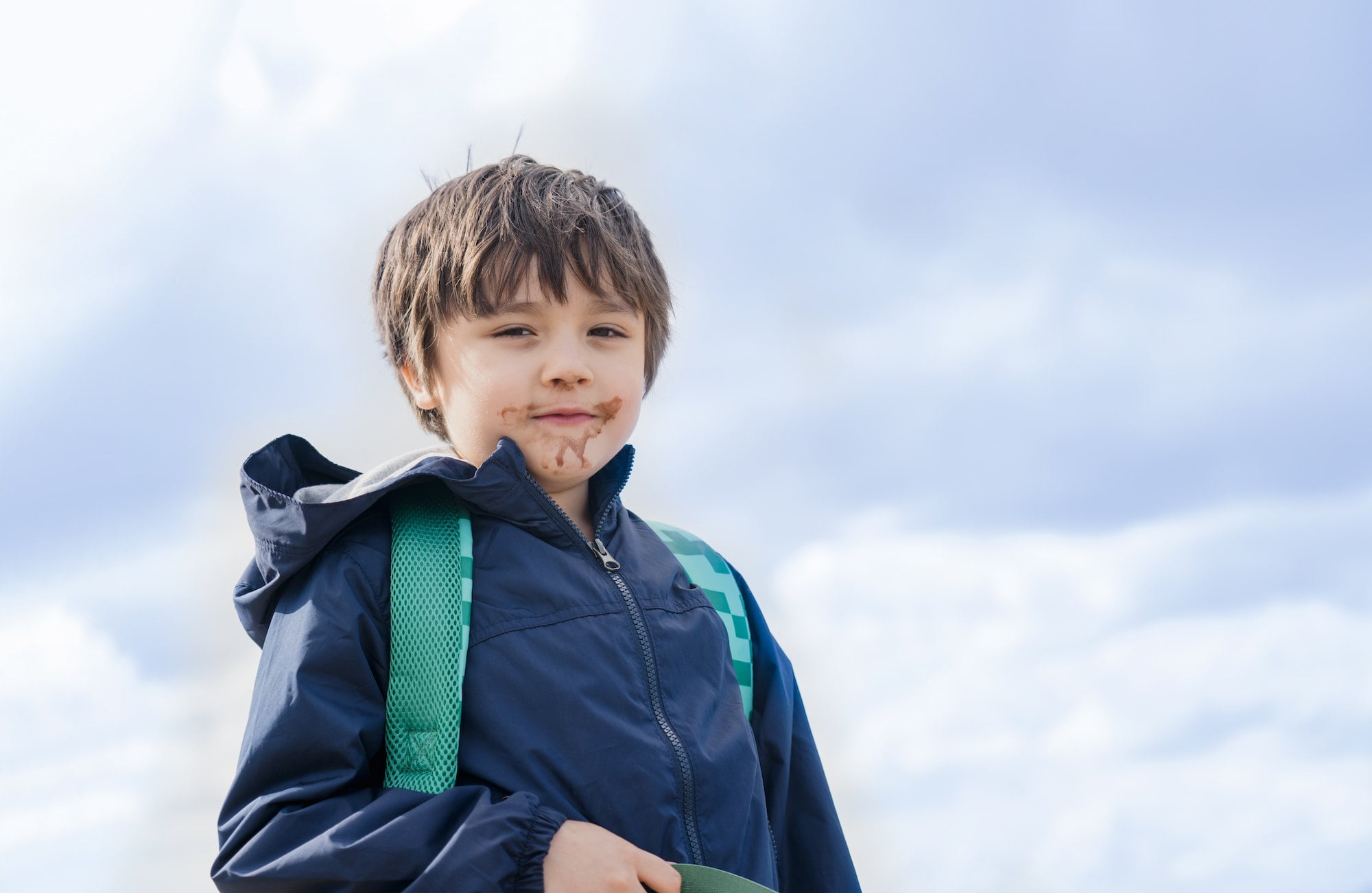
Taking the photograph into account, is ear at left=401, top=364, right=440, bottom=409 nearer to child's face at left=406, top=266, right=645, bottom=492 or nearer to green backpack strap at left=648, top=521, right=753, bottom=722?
child's face at left=406, top=266, right=645, bottom=492

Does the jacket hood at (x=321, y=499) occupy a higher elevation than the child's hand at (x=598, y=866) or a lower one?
higher

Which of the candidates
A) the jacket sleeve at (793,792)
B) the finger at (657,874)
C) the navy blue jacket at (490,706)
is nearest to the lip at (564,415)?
the navy blue jacket at (490,706)

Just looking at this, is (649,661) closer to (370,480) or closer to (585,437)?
(585,437)

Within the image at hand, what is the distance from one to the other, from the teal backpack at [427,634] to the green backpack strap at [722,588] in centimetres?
65

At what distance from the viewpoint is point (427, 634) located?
2.15 meters

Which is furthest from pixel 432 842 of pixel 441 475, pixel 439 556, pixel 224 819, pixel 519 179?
pixel 519 179

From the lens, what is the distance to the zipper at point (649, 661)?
2.21m

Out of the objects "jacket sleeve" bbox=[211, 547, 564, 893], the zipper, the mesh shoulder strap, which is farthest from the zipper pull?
"jacket sleeve" bbox=[211, 547, 564, 893]

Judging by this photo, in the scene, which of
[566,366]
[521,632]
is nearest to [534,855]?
[521,632]

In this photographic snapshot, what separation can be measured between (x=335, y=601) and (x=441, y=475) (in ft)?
1.00

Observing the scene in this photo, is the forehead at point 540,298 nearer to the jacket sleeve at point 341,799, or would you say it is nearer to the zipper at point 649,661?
the zipper at point 649,661

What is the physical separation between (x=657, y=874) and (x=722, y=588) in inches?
36.3

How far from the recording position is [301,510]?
2135 millimetres

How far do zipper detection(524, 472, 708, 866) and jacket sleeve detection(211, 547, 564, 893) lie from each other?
→ 1.01 feet
